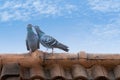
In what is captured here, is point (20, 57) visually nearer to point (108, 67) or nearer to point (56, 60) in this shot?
point (56, 60)

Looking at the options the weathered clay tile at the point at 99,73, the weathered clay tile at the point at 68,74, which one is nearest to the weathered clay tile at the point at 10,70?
the weathered clay tile at the point at 68,74

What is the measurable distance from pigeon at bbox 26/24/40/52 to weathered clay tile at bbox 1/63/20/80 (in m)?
0.50

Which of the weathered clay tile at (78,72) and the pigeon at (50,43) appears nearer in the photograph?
the weathered clay tile at (78,72)

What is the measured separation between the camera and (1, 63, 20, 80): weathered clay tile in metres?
3.93

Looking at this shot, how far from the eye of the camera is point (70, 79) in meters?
4.12

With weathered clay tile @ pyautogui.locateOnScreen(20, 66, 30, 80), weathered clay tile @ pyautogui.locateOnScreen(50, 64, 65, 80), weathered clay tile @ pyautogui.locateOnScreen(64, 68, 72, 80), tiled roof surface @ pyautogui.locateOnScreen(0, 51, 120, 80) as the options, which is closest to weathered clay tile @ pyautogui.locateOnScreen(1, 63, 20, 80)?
tiled roof surface @ pyautogui.locateOnScreen(0, 51, 120, 80)

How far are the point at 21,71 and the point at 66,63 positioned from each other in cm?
60

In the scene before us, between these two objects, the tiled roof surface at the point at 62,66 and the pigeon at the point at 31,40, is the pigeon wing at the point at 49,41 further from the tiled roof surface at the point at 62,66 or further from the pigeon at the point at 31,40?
the tiled roof surface at the point at 62,66

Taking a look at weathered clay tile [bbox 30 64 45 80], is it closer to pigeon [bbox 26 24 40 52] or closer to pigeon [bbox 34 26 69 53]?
pigeon [bbox 26 24 40 52]

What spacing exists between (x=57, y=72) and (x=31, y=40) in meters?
0.99

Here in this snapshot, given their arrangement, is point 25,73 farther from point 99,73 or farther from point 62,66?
point 99,73

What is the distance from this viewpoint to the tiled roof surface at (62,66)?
4.11 m

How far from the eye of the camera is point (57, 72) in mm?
4141

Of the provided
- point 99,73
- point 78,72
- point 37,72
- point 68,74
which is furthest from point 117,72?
point 37,72
